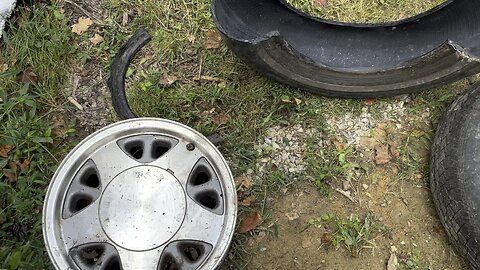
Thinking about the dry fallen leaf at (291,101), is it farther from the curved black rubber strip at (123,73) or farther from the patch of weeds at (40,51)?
the patch of weeds at (40,51)

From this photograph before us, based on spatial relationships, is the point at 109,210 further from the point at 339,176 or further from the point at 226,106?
the point at 339,176

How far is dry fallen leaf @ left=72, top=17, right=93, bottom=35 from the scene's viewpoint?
3.30 meters

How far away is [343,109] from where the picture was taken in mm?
3164

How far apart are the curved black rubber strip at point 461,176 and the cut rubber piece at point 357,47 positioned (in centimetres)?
24

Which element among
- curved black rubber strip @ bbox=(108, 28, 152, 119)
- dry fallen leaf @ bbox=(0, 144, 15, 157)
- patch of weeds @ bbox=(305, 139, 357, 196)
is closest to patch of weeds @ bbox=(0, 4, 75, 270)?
dry fallen leaf @ bbox=(0, 144, 15, 157)

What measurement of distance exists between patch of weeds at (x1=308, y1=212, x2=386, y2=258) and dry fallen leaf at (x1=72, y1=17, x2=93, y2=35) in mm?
1753

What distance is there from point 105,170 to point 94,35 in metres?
1.06

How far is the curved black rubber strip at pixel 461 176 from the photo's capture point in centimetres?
264

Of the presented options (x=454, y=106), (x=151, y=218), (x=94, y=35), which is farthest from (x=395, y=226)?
(x=94, y=35)

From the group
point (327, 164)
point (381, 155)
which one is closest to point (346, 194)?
point (327, 164)

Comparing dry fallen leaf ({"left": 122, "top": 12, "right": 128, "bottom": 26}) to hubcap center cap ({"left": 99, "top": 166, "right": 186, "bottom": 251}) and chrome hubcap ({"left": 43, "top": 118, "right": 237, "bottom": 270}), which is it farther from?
hubcap center cap ({"left": 99, "top": 166, "right": 186, "bottom": 251})

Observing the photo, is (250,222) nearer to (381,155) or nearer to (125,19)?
(381,155)

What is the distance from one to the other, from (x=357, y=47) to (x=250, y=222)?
3.86 feet

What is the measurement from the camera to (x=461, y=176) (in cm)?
268
